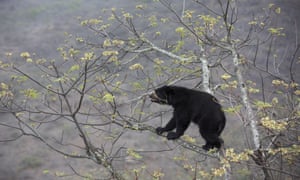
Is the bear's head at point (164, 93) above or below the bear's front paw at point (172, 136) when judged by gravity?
above

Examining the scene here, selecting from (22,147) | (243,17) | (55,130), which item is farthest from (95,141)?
(243,17)

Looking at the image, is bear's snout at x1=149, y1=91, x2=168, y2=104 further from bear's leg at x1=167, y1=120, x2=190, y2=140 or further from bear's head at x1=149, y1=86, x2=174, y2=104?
bear's leg at x1=167, y1=120, x2=190, y2=140

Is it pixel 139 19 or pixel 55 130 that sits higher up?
pixel 139 19

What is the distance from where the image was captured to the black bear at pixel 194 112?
5.16 m

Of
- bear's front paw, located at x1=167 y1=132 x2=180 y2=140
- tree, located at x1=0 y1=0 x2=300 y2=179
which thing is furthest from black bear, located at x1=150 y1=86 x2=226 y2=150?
tree, located at x1=0 y1=0 x2=300 y2=179

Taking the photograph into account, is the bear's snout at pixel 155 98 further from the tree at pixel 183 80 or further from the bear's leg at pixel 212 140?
the bear's leg at pixel 212 140

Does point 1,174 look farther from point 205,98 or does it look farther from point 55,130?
point 205,98

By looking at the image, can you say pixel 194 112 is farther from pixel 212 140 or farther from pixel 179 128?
pixel 212 140

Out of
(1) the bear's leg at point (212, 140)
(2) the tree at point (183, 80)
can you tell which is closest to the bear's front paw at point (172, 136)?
(2) the tree at point (183, 80)

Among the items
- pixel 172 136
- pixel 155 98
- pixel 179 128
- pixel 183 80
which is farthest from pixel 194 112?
pixel 183 80

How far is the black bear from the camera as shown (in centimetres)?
516

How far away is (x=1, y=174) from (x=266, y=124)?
38.3 ft

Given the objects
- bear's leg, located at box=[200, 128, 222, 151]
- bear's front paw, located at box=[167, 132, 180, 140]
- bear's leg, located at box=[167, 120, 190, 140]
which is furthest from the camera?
bear's leg, located at box=[167, 120, 190, 140]

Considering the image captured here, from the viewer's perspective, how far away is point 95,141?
14617 millimetres
